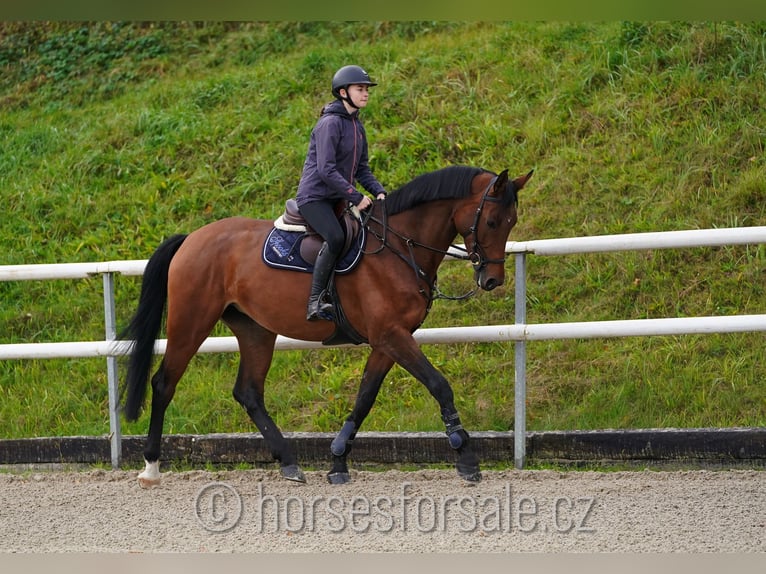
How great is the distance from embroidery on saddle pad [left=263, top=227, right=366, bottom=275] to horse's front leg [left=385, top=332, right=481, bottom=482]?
610 millimetres

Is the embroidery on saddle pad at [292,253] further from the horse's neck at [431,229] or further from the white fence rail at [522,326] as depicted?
the white fence rail at [522,326]

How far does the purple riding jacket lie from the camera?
6.10 m

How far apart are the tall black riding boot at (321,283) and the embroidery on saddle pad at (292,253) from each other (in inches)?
3.5

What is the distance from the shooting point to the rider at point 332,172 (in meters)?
6.11

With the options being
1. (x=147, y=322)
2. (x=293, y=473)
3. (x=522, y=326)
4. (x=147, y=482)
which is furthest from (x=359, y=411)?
(x=147, y=322)

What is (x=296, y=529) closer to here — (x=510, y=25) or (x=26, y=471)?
(x=26, y=471)

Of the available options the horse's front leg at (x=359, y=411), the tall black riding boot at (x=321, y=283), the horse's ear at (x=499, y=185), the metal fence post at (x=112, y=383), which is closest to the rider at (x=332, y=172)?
the tall black riding boot at (x=321, y=283)

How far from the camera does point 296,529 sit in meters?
5.50

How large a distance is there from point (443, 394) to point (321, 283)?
1.06 meters

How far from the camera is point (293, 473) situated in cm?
651

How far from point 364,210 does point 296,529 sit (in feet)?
6.96

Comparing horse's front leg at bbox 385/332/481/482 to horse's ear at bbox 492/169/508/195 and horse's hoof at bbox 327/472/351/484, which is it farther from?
horse's ear at bbox 492/169/508/195

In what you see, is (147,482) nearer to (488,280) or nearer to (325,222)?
(325,222)

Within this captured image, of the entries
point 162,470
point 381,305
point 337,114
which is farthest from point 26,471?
point 337,114
